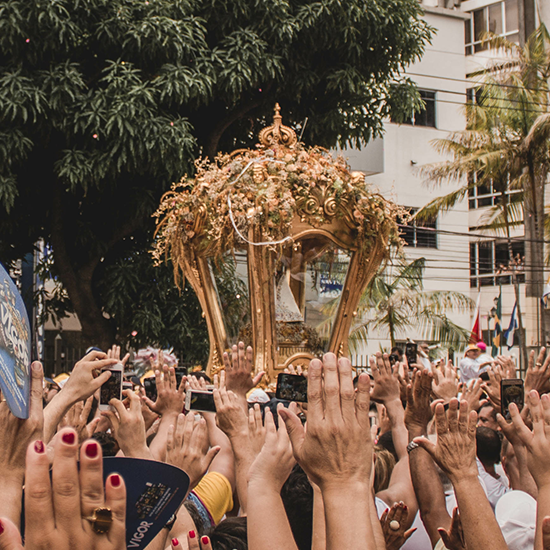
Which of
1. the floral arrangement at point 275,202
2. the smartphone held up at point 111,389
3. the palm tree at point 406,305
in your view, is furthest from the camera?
the palm tree at point 406,305

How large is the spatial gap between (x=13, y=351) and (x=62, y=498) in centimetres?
61

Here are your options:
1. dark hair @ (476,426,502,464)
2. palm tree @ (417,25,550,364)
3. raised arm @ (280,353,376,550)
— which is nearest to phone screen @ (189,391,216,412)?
dark hair @ (476,426,502,464)

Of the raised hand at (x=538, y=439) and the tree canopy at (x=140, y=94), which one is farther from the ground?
the tree canopy at (x=140, y=94)

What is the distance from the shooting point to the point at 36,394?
223 centimetres

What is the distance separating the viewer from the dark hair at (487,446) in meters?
4.09

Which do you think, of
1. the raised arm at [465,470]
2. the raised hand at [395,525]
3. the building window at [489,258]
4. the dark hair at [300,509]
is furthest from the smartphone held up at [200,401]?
the building window at [489,258]

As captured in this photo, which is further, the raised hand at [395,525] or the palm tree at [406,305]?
the palm tree at [406,305]

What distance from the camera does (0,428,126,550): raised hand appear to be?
143 cm

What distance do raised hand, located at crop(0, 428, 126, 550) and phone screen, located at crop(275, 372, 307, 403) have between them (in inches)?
103

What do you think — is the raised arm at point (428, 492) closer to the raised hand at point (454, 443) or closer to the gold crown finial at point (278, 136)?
the raised hand at point (454, 443)

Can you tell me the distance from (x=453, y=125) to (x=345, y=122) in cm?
1262

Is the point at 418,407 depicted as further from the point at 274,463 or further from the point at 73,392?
the point at 73,392

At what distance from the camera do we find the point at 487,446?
161 inches

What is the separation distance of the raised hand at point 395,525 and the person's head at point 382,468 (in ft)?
2.53
